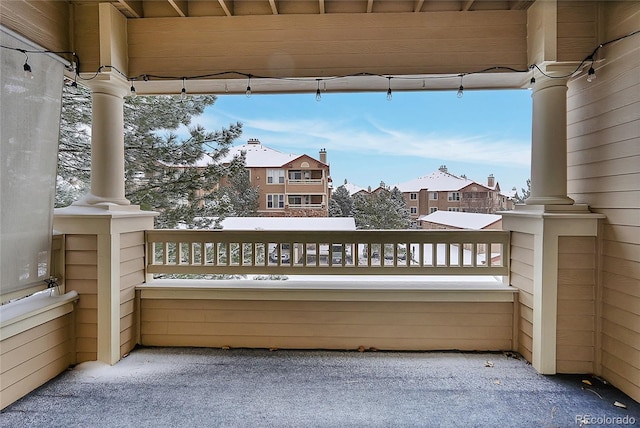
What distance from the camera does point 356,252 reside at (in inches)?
90.5

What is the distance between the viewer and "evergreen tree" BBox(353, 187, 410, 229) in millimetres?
2611

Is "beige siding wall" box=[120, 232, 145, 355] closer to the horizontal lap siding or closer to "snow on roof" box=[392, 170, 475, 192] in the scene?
the horizontal lap siding

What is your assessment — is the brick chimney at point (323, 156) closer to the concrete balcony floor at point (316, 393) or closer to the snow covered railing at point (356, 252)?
the snow covered railing at point (356, 252)

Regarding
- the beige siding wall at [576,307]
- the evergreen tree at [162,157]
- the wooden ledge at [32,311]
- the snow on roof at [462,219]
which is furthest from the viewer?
the evergreen tree at [162,157]

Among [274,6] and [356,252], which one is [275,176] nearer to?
[356,252]

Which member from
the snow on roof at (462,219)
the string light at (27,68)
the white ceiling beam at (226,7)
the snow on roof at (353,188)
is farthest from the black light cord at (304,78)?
the snow on roof at (462,219)

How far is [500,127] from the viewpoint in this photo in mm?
2660

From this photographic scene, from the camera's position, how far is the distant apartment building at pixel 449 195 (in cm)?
256

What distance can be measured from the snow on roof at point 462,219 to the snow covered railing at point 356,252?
171 millimetres

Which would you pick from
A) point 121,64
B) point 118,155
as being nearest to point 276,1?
point 121,64

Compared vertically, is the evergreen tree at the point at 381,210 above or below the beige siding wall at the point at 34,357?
above

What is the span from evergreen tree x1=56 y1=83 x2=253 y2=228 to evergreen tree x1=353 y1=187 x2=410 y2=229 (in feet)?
5.27

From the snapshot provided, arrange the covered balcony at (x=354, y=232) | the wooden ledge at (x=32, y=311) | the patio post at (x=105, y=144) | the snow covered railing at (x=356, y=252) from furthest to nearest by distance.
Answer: the snow covered railing at (x=356, y=252), the patio post at (x=105, y=144), the covered balcony at (x=354, y=232), the wooden ledge at (x=32, y=311)

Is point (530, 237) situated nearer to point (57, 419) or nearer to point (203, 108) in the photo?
point (57, 419)
